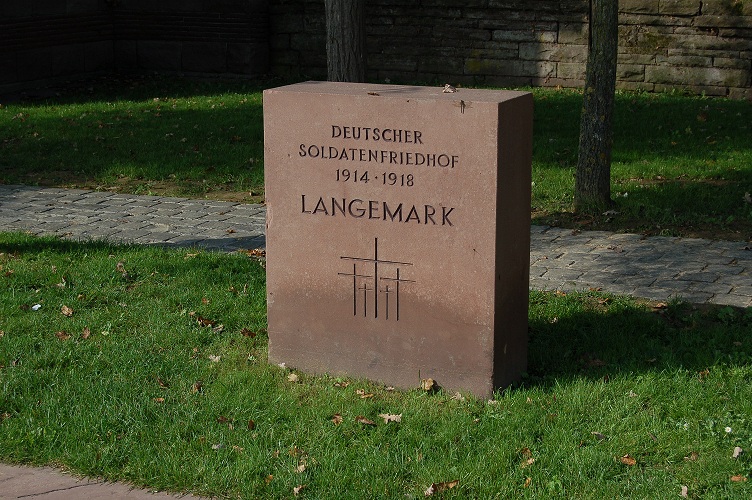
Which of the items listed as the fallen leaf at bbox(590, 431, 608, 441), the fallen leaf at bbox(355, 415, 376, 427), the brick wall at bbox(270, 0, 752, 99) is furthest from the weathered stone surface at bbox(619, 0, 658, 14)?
the fallen leaf at bbox(355, 415, 376, 427)

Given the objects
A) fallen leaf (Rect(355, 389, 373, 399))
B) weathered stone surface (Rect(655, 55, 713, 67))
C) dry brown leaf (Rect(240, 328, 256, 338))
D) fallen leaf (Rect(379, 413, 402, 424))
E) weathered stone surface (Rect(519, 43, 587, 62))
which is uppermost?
weathered stone surface (Rect(519, 43, 587, 62))

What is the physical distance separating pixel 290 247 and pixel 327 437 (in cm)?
111

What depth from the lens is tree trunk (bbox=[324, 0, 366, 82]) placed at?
9.35 metres

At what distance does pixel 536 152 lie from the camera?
10930mm

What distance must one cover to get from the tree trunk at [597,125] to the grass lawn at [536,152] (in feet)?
0.62

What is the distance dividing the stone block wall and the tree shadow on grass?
10773 mm

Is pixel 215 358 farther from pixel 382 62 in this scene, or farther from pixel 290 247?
pixel 382 62

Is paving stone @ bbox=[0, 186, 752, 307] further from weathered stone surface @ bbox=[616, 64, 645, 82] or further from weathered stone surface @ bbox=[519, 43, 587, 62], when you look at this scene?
weathered stone surface @ bbox=[519, 43, 587, 62]

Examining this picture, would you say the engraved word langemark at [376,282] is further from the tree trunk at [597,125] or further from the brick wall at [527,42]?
the brick wall at [527,42]

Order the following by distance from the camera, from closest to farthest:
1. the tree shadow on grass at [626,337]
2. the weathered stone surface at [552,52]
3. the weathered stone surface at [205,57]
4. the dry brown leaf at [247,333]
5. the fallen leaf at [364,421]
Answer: the fallen leaf at [364,421] < the tree shadow on grass at [626,337] < the dry brown leaf at [247,333] < the weathered stone surface at [552,52] < the weathered stone surface at [205,57]

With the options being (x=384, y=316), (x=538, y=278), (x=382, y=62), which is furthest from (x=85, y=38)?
(x=384, y=316)

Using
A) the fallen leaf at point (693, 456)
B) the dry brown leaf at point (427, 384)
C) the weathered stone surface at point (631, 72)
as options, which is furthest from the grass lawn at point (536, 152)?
the fallen leaf at point (693, 456)

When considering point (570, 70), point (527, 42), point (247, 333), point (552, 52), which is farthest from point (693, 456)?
point (527, 42)

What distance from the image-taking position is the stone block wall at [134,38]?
1559 cm
